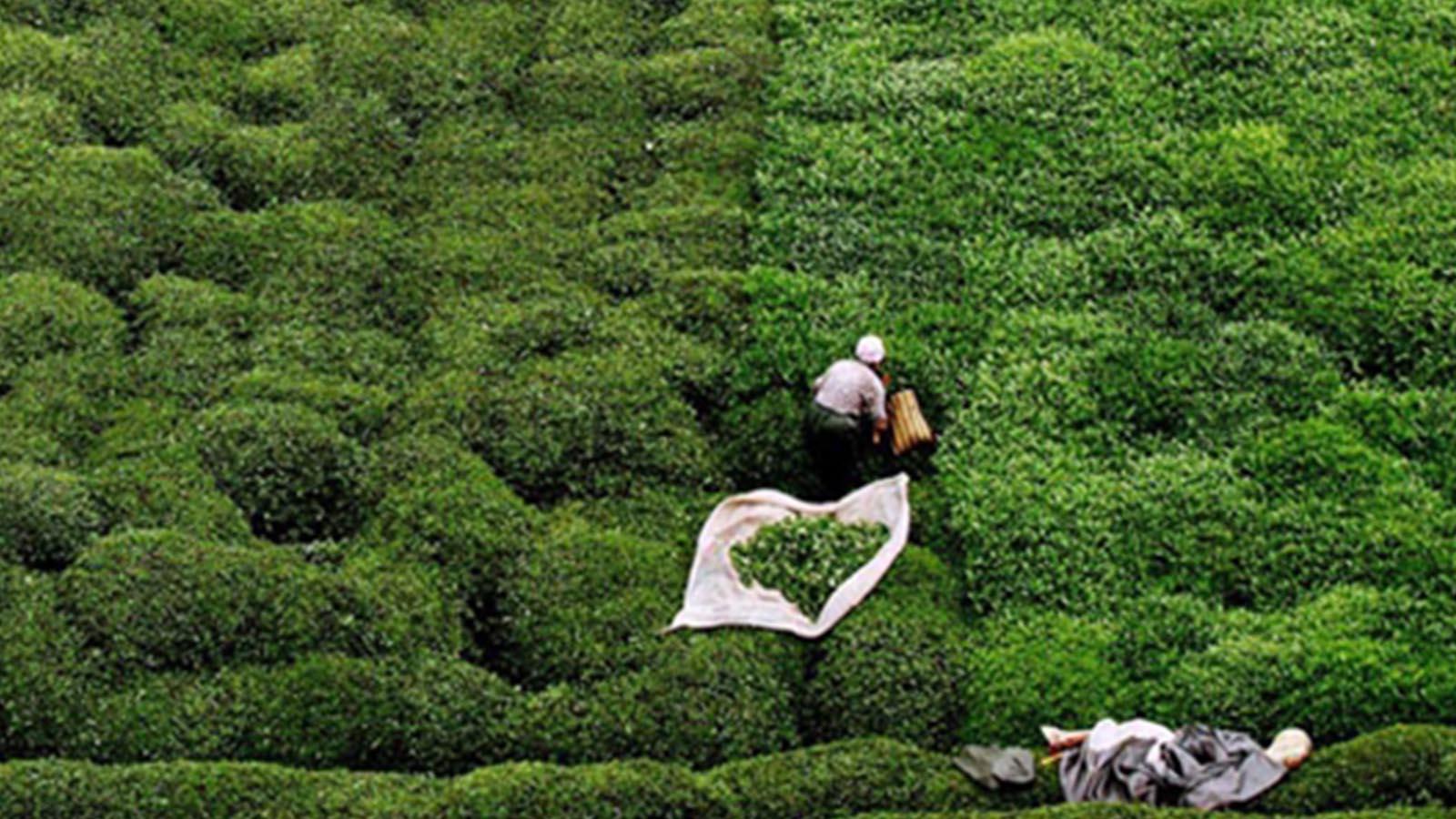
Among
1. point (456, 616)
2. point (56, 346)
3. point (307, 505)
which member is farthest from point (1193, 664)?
point (56, 346)

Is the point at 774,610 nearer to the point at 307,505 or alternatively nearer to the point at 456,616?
the point at 456,616

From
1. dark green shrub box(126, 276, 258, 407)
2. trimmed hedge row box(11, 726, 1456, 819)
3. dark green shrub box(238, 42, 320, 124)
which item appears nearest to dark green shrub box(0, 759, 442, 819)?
trimmed hedge row box(11, 726, 1456, 819)

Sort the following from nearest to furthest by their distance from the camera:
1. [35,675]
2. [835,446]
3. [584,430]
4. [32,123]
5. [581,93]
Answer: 1. [35,675]
2. [835,446]
3. [584,430]
4. [32,123]
5. [581,93]

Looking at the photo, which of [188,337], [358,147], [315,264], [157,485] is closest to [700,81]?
[358,147]

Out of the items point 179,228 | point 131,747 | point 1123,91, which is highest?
point 1123,91

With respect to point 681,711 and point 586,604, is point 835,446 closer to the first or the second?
point 586,604

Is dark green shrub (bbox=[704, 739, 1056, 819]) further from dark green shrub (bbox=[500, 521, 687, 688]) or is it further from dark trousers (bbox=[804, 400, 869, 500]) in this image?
dark trousers (bbox=[804, 400, 869, 500])

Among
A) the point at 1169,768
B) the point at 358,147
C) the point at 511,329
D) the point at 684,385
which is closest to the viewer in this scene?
the point at 1169,768
